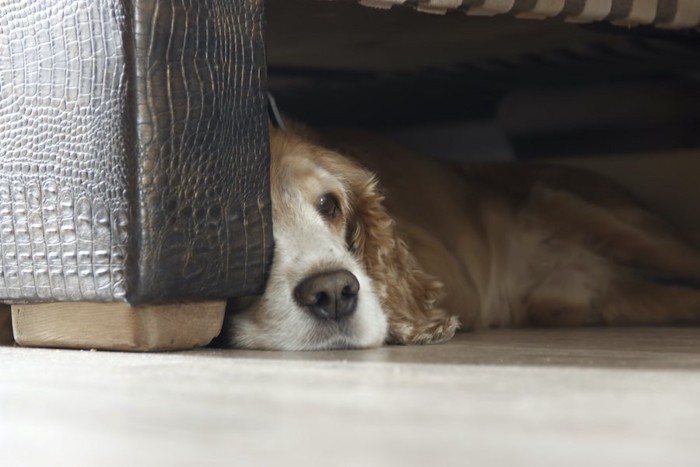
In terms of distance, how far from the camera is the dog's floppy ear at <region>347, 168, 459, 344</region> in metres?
2.46

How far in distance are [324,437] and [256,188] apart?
1069 mm

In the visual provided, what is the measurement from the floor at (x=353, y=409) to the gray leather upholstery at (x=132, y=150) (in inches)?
6.7

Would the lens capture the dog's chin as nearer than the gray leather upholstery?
No

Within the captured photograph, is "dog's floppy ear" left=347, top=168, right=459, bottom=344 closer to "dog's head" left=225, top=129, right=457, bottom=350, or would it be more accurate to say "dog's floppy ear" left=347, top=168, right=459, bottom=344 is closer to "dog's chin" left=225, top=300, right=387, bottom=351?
"dog's head" left=225, top=129, right=457, bottom=350

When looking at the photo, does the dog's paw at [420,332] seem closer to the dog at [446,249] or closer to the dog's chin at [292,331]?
the dog at [446,249]

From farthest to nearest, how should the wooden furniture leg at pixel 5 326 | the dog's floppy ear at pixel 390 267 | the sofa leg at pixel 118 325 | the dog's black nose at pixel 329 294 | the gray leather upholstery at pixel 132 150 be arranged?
the dog's floppy ear at pixel 390 267 < the wooden furniture leg at pixel 5 326 < the dog's black nose at pixel 329 294 < the sofa leg at pixel 118 325 < the gray leather upholstery at pixel 132 150

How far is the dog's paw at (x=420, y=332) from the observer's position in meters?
2.38

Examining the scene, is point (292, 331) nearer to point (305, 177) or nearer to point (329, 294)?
point (329, 294)

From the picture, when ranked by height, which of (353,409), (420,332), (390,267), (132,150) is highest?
(132,150)

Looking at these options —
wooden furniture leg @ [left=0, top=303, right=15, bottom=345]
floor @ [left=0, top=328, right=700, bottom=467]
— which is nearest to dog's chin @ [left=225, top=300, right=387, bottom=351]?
floor @ [left=0, top=328, right=700, bottom=467]

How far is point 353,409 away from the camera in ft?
3.83

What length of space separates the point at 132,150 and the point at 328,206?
702 mm

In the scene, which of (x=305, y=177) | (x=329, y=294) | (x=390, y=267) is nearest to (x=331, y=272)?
(x=329, y=294)

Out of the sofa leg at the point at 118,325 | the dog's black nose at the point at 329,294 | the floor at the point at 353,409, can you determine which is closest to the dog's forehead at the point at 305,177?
the dog's black nose at the point at 329,294
